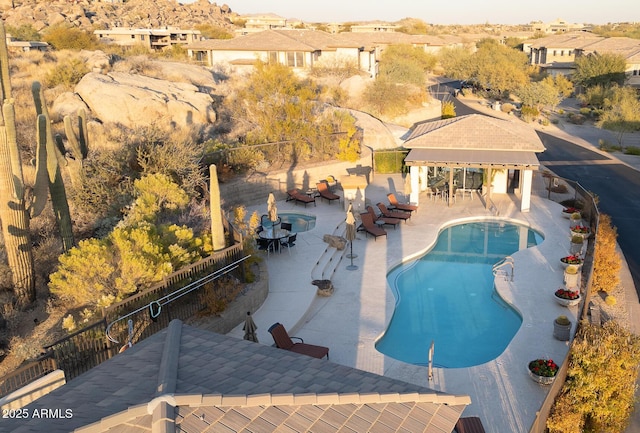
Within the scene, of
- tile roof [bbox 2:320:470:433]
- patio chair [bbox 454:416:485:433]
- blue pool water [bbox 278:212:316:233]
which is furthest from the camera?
blue pool water [bbox 278:212:316:233]

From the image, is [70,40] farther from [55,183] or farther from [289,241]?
[55,183]

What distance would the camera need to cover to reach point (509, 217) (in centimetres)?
2172

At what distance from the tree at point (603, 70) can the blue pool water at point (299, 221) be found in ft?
150

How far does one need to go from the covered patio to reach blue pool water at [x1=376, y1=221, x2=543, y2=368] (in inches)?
112

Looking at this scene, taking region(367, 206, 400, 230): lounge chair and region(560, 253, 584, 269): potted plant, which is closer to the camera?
region(560, 253, 584, 269): potted plant

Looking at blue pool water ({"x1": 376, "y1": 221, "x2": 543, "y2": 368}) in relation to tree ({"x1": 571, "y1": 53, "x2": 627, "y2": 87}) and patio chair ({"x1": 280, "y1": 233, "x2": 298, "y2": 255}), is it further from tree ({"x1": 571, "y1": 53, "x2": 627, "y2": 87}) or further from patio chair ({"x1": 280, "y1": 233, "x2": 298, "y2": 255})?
tree ({"x1": 571, "y1": 53, "x2": 627, "y2": 87})

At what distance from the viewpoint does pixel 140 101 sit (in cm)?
2697

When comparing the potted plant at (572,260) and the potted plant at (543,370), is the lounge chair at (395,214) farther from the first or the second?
the potted plant at (543,370)

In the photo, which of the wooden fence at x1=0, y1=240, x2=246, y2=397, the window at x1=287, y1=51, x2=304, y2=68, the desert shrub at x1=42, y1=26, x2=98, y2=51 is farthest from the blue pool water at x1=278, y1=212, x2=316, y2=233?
the desert shrub at x1=42, y1=26, x2=98, y2=51

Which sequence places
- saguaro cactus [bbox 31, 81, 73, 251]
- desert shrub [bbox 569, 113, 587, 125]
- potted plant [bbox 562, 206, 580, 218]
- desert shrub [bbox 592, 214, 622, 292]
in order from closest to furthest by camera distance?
saguaro cactus [bbox 31, 81, 73, 251]
desert shrub [bbox 592, 214, 622, 292]
potted plant [bbox 562, 206, 580, 218]
desert shrub [bbox 569, 113, 587, 125]

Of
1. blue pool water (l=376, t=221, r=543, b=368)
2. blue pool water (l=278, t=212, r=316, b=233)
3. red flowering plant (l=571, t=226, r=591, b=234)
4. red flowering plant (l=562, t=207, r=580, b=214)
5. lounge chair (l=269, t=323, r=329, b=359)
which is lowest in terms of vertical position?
blue pool water (l=376, t=221, r=543, b=368)

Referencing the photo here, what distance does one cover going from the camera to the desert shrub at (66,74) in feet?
97.0

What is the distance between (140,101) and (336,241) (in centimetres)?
Result: 1476

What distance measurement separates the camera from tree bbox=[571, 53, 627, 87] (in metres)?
53.7
